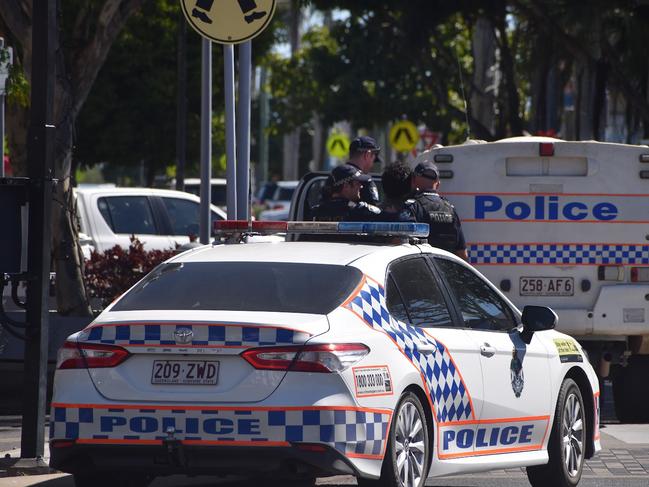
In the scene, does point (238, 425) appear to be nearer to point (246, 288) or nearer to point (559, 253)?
point (246, 288)

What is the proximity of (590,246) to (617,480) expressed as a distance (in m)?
3.55

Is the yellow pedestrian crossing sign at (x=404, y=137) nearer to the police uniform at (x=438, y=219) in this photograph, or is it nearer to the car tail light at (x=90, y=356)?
the police uniform at (x=438, y=219)

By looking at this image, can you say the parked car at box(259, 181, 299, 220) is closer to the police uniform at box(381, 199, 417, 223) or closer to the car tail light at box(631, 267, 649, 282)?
the car tail light at box(631, 267, 649, 282)

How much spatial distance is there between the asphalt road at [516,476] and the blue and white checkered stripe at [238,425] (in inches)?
60.9

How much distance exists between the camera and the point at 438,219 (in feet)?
37.5

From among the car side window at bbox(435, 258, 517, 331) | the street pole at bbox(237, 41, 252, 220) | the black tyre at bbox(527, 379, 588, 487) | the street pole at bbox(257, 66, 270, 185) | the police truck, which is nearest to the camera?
the car side window at bbox(435, 258, 517, 331)

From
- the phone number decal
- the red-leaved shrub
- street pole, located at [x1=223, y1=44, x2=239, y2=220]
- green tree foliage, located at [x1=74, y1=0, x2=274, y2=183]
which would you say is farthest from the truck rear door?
green tree foliage, located at [x1=74, y1=0, x2=274, y2=183]

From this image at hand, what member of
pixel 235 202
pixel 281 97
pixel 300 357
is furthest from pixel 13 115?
pixel 281 97

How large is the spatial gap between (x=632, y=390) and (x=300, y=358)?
6631mm

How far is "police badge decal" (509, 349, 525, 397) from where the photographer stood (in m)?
8.45

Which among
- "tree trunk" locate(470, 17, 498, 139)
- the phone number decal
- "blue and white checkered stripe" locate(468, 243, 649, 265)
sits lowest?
the phone number decal

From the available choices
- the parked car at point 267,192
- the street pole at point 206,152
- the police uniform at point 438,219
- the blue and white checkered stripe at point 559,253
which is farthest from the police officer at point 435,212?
the parked car at point 267,192

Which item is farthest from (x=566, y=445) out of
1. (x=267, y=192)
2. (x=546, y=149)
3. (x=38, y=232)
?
(x=267, y=192)

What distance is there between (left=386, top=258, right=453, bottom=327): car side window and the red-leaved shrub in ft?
25.0
